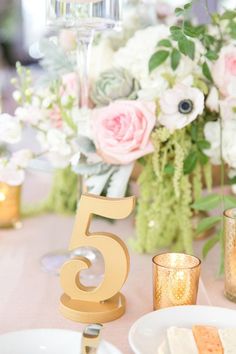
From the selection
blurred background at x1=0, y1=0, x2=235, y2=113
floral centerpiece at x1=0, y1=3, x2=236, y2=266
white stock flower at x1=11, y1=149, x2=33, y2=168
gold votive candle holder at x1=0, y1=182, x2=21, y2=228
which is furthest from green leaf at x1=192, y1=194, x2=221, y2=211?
blurred background at x1=0, y1=0, x2=235, y2=113

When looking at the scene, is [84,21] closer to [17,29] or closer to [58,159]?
[58,159]

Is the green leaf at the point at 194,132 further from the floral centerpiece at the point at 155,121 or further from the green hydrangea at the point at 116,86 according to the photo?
the green hydrangea at the point at 116,86

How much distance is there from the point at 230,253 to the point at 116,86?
371 millimetres

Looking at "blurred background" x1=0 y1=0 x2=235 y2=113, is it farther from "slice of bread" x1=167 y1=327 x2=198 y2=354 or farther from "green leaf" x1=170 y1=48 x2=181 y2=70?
"slice of bread" x1=167 y1=327 x2=198 y2=354

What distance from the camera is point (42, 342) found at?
782 mm

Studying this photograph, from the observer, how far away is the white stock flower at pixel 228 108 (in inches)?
42.5

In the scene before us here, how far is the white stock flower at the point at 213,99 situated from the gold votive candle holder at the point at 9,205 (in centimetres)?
48

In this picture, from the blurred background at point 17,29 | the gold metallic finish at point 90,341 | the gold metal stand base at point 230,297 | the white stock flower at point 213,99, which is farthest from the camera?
the blurred background at point 17,29

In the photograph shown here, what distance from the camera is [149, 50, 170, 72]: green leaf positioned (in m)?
1.11

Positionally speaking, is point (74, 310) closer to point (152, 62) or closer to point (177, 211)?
point (177, 211)

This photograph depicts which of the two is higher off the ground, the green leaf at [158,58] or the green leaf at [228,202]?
the green leaf at [158,58]

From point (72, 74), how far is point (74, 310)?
507mm

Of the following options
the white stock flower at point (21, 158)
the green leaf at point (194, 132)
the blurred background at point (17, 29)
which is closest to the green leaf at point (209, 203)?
the green leaf at point (194, 132)

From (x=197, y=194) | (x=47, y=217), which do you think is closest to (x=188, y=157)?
(x=197, y=194)
